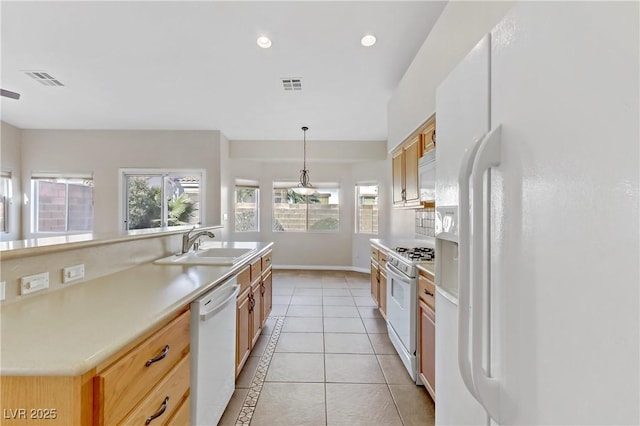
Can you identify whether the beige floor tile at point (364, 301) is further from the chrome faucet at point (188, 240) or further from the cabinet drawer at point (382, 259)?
the chrome faucet at point (188, 240)

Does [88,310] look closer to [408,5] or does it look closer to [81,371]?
[81,371]

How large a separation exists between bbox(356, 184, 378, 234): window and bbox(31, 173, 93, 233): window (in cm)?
525

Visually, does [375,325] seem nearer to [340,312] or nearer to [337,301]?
[340,312]

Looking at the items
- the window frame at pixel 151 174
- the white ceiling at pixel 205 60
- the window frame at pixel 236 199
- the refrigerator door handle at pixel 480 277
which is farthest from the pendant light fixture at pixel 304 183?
the refrigerator door handle at pixel 480 277

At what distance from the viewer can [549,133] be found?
0.55 metres

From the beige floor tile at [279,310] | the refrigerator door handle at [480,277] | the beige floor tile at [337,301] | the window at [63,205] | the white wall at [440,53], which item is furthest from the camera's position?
the window at [63,205]

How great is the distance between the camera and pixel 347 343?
113 inches

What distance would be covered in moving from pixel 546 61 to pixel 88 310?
1.64 metres

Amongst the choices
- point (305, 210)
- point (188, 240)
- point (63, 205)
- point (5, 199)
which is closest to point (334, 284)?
point (305, 210)

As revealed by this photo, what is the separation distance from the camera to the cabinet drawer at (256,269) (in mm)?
2479

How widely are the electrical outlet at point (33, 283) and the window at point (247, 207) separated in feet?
15.9

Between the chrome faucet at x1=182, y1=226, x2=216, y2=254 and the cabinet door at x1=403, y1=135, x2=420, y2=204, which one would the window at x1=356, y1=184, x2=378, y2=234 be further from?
the chrome faucet at x1=182, y1=226, x2=216, y2=254

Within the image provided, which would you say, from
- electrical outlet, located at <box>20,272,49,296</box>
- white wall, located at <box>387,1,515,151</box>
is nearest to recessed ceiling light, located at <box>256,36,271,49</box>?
white wall, located at <box>387,1,515,151</box>

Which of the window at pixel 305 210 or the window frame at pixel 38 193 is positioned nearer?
the window frame at pixel 38 193
